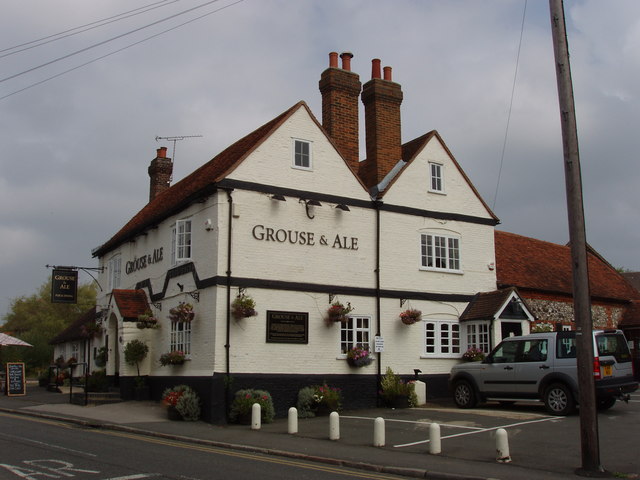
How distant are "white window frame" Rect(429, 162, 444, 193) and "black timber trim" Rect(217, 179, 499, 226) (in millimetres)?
950

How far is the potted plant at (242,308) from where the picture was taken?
59.4 ft

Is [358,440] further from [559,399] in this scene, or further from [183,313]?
[183,313]

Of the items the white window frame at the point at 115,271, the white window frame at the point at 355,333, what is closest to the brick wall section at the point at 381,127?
the white window frame at the point at 355,333

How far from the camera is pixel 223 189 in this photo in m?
18.9

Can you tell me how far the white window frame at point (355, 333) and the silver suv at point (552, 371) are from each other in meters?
3.78

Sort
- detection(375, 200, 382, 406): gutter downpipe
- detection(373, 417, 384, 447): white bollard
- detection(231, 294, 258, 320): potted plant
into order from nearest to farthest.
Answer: detection(373, 417, 384, 447): white bollard < detection(231, 294, 258, 320): potted plant < detection(375, 200, 382, 406): gutter downpipe

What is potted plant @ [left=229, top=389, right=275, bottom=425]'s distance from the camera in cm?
1747

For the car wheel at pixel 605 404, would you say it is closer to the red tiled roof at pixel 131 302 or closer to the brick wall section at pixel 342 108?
the brick wall section at pixel 342 108

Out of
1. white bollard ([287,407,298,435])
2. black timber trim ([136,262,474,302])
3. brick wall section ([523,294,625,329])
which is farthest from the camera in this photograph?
brick wall section ([523,294,625,329])

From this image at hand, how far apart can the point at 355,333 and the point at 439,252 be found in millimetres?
4534

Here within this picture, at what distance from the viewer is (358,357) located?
20109mm

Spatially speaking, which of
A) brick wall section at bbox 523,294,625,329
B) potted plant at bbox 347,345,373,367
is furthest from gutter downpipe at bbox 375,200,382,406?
brick wall section at bbox 523,294,625,329

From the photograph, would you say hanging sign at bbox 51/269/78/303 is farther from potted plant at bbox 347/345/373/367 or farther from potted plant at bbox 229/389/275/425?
potted plant at bbox 347/345/373/367

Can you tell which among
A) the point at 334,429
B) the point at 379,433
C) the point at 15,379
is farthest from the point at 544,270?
the point at 15,379
